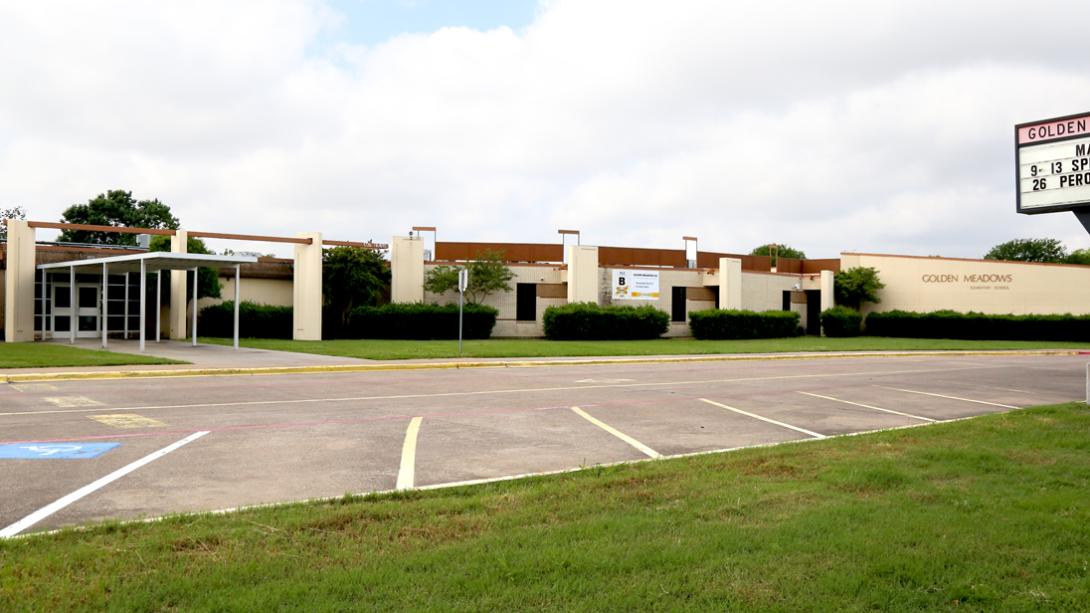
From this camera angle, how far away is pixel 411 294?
127 ft

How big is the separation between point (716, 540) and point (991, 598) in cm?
155

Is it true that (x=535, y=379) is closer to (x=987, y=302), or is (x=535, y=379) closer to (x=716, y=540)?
(x=716, y=540)

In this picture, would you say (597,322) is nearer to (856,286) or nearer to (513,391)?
(856,286)

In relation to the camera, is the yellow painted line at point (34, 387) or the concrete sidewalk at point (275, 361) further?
the concrete sidewalk at point (275, 361)

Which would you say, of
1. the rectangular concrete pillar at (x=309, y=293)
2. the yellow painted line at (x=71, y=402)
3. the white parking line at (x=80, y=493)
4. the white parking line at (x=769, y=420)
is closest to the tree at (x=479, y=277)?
the rectangular concrete pillar at (x=309, y=293)

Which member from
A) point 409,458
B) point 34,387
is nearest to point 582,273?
A: point 34,387

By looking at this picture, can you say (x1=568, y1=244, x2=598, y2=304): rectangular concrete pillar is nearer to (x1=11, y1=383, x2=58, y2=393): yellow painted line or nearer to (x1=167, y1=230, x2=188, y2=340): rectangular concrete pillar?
(x1=167, y1=230, x2=188, y2=340): rectangular concrete pillar

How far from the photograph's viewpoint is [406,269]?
38.4 meters

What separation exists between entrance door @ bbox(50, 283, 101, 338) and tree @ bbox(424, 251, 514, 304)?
13484mm

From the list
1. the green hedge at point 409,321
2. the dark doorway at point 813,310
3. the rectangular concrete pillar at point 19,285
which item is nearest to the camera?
the rectangular concrete pillar at point 19,285

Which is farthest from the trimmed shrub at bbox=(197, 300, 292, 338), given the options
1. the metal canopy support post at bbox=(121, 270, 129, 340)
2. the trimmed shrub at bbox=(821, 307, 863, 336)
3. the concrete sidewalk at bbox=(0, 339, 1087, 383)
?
the trimmed shrub at bbox=(821, 307, 863, 336)

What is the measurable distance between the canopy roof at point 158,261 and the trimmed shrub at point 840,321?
106 ft

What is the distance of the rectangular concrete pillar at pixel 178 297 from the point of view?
32.5 m

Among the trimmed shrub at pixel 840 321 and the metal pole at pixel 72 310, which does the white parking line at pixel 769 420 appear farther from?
the trimmed shrub at pixel 840 321
